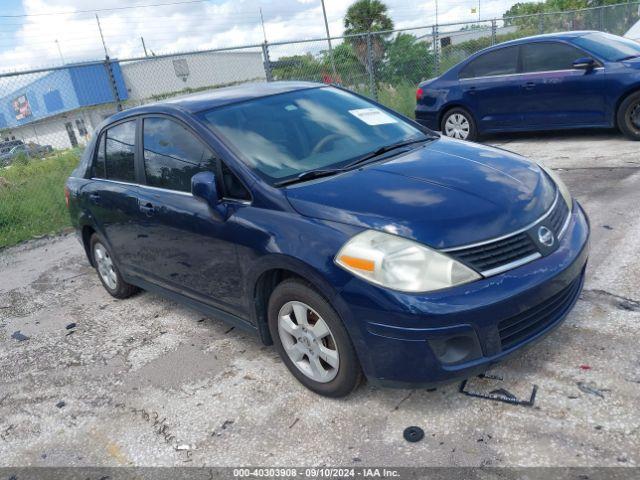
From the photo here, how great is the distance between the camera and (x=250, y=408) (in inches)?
120

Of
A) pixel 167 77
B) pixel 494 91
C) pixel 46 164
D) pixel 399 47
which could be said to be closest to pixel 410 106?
pixel 399 47

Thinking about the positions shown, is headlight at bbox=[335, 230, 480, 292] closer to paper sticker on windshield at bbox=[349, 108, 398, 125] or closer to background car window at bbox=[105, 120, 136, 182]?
paper sticker on windshield at bbox=[349, 108, 398, 125]

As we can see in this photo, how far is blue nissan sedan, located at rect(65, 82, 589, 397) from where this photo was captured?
2.48 metres

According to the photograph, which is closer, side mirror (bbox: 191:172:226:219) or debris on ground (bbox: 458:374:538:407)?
debris on ground (bbox: 458:374:538:407)

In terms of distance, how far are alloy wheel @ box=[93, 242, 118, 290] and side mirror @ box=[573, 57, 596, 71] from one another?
6.43 meters

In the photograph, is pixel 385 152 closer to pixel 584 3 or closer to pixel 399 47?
pixel 399 47

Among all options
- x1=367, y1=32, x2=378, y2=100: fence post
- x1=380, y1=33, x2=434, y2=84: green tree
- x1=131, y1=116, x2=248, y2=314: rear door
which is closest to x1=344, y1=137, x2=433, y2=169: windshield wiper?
x1=131, y1=116, x2=248, y2=314: rear door

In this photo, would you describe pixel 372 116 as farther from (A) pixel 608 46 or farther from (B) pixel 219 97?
(A) pixel 608 46

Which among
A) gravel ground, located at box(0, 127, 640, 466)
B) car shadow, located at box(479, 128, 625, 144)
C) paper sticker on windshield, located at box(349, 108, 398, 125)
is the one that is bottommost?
car shadow, located at box(479, 128, 625, 144)

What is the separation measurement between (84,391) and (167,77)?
1102 inches

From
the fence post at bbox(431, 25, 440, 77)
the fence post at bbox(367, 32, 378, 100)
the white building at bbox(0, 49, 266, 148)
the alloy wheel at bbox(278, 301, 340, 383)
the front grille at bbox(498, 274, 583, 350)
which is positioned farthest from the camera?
the white building at bbox(0, 49, 266, 148)

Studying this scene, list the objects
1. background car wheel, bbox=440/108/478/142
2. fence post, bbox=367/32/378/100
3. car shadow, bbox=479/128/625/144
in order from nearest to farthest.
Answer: car shadow, bbox=479/128/625/144 → background car wheel, bbox=440/108/478/142 → fence post, bbox=367/32/378/100

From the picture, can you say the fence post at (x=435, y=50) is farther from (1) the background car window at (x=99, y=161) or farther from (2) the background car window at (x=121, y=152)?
(2) the background car window at (x=121, y=152)

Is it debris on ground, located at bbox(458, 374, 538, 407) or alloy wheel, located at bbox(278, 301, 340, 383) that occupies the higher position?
alloy wheel, located at bbox(278, 301, 340, 383)
